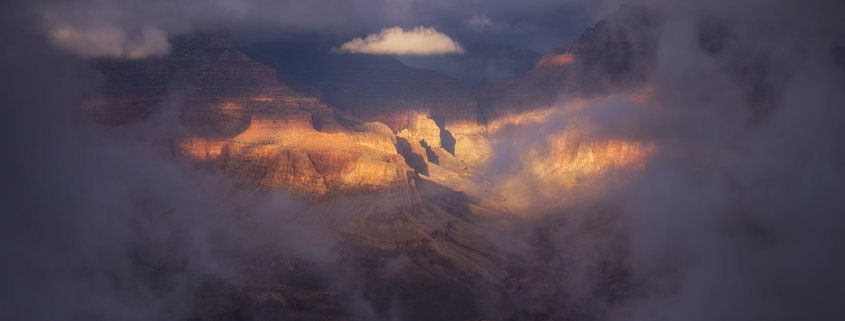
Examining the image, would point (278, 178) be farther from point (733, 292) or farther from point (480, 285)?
point (733, 292)

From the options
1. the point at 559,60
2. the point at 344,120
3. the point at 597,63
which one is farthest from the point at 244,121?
the point at 559,60

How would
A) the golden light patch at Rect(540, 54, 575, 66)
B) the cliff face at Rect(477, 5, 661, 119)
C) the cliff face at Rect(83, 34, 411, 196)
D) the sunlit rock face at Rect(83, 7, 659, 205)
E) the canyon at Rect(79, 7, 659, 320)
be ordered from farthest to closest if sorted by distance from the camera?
the golden light patch at Rect(540, 54, 575, 66) → the cliff face at Rect(477, 5, 661, 119) → the sunlit rock face at Rect(83, 7, 659, 205) → the cliff face at Rect(83, 34, 411, 196) → the canyon at Rect(79, 7, 659, 320)

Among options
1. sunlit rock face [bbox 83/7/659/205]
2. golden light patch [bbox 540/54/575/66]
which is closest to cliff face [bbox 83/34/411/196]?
sunlit rock face [bbox 83/7/659/205]

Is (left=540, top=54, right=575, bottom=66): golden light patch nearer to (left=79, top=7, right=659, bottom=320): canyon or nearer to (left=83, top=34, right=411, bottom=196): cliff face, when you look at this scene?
(left=79, top=7, right=659, bottom=320): canyon

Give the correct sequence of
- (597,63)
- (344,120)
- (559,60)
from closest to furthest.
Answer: (344,120)
(597,63)
(559,60)

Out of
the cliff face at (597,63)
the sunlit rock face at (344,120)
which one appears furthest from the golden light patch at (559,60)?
the sunlit rock face at (344,120)

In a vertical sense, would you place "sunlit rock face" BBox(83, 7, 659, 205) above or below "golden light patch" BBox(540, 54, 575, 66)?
below

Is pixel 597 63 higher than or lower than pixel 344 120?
higher

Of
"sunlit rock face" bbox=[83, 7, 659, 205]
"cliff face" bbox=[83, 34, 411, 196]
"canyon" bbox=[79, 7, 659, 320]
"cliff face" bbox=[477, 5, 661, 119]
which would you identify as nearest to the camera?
"canyon" bbox=[79, 7, 659, 320]

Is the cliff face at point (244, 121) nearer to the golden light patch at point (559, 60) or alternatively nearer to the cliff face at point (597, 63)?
the cliff face at point (597, 63)

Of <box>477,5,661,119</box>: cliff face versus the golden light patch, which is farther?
the golden light patch

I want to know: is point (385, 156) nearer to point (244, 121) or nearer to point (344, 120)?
point (244, 121)

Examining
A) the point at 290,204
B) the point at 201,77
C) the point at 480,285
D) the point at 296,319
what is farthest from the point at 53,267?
the point at 201,77
